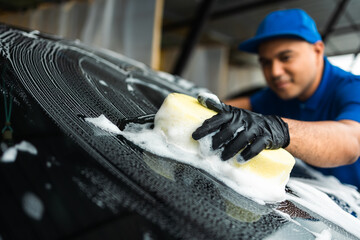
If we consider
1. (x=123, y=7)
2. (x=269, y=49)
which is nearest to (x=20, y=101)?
(x=269, y=49)

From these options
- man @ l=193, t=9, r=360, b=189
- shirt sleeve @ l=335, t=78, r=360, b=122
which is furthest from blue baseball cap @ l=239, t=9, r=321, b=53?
shirt sleeve @ l=335, t=78, r=360, b=122

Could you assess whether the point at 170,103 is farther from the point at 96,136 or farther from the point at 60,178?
the point at 60,178

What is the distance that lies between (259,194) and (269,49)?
3.46 ft

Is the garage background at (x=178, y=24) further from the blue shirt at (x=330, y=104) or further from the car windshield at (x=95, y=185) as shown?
the car windshield at (x=95, y=185)

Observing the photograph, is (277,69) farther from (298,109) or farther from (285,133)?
(285,133)

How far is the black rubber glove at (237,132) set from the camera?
2.12ft

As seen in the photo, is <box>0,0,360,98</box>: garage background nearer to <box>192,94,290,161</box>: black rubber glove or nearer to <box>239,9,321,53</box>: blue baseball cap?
<box>239,9,321,53</box>: blue baseball cap

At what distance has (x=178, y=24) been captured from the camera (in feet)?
21.0

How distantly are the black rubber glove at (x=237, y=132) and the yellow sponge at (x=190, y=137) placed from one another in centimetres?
2

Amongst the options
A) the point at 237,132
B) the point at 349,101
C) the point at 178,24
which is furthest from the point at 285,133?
the point at 178,24

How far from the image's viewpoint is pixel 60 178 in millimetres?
471

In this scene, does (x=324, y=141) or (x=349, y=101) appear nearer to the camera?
(x=324, y=141)

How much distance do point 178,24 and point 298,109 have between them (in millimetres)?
5282

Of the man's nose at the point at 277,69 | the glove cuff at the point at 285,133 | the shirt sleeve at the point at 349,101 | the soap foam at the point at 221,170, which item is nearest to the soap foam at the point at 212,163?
the soap foam at the point at 221,170
